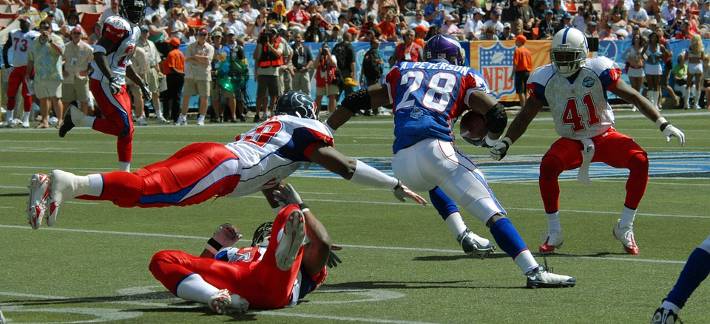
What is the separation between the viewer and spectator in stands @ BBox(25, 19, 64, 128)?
2753 cm

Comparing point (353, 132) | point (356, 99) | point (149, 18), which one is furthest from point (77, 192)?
point (149, 18)

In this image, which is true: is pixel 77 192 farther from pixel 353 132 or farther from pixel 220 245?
pixel 353 132

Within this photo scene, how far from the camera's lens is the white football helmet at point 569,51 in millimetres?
10828

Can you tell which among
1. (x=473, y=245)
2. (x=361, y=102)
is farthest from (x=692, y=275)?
(x=361, y=102)

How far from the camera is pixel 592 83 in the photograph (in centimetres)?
1097

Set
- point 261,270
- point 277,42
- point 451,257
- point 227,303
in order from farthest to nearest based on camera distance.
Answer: point 277,42
point 451,257
point 261,270
point 227,303

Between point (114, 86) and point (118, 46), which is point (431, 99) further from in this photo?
point (118, 46)

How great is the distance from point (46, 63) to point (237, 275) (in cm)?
2060

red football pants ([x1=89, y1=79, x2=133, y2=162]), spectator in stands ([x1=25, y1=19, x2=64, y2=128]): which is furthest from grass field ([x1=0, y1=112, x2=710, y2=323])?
spectator in stands ([x1=25, y1=19, x2=64, y2=128])

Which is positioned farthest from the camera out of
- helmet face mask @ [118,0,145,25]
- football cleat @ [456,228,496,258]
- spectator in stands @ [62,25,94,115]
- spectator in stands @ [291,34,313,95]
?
spectator in stands @ [291,34,313,95]

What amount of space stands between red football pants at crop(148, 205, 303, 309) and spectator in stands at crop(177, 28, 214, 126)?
21412 millimetres

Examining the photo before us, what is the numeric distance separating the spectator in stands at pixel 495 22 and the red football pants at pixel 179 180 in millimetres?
28315

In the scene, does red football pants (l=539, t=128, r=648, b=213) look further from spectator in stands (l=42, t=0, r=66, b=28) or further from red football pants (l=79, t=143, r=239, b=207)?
spectator in stands (l=42, t=0, r=66, b=28)

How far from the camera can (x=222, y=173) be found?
324 inches
